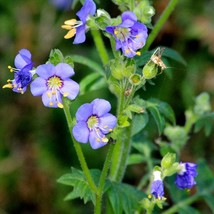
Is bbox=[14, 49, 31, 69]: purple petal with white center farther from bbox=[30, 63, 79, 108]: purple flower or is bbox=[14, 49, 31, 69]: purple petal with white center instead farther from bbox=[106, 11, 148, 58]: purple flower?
bbox=[106, 11, 148, 58]: purple flower

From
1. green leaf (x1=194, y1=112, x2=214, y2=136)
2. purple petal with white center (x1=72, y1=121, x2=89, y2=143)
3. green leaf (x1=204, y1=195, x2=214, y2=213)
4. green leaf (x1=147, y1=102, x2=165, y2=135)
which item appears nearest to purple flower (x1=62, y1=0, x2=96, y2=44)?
purple petal with white center (x1=72, y1=121, x2=89, y2=143)

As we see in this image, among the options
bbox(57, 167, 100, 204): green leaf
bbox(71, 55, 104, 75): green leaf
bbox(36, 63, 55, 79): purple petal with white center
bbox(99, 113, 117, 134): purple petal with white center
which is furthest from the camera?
bbox(71, 55, 104, 75): green leaf

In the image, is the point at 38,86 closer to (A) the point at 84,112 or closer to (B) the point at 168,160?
(A) the point at 84,112

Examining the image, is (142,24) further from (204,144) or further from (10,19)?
(10,19)

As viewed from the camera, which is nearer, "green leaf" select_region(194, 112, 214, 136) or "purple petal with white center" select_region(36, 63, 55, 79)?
"purple petal with white center" select_region(36, 63, 55, 79)

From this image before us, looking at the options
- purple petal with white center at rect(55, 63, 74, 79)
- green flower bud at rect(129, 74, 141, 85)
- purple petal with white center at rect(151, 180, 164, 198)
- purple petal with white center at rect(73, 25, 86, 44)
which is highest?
purple petal with white center at rect(73, 25, 86, 44)

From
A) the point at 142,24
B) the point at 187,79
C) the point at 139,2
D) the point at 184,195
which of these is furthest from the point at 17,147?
the point at 142,24

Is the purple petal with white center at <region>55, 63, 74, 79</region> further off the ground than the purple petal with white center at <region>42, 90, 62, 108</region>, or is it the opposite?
the purple petal with white center at <region>55, 63, 74, 79</region>

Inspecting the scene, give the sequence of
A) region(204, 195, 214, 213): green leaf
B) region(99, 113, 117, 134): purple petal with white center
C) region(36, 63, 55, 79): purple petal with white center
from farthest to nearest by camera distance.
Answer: region(204, 195, 214, 213): green leaf, region(99, 113, 117, 134): purple petal with white center, region(36, 63, 55, 79): purple petal with white center
